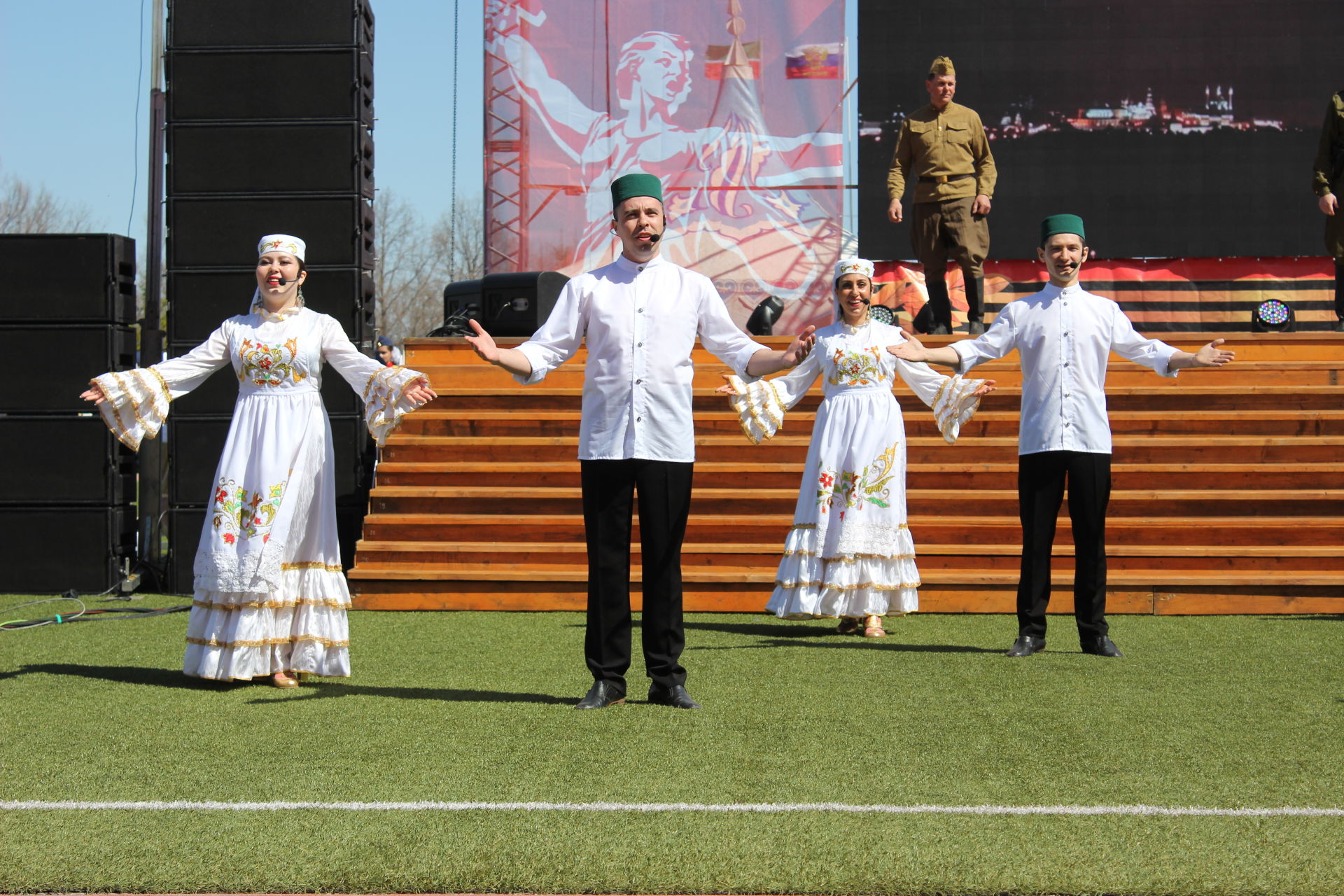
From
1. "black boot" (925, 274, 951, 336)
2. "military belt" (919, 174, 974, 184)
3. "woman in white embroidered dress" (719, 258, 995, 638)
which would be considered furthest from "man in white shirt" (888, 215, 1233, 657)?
"black boot" (925, 274, 951, 336)

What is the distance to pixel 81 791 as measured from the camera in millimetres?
3785

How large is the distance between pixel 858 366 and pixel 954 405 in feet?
2.06

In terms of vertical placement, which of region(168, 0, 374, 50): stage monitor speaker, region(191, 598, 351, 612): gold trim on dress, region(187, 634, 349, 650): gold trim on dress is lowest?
region(187, 634, 349, 650): gold trim on dress

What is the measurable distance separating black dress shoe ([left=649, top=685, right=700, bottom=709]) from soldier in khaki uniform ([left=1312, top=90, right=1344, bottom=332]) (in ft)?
23.0

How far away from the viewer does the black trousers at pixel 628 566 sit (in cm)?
517

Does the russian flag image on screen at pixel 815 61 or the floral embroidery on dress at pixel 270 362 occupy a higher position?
the russian flag image on screen at pixel 815 61

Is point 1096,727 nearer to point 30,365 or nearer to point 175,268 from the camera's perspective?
point 175,268

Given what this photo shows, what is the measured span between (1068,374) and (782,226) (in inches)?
472

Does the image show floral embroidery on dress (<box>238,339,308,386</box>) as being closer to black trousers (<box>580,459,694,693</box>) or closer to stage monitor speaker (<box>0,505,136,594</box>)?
black trousers (<box>580,459,694,693</box>)

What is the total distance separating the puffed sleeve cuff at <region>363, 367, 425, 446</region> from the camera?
5574mm

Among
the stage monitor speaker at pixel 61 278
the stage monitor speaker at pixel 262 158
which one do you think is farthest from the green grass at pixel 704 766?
the stage monitor speaker at pixel 262 158

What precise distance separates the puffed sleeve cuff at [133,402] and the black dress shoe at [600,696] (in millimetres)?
2174

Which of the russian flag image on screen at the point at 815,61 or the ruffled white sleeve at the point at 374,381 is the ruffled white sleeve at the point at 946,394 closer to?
the ruffled white sleeve at the point at 374,381

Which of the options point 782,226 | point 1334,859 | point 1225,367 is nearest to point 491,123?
point 782,226
